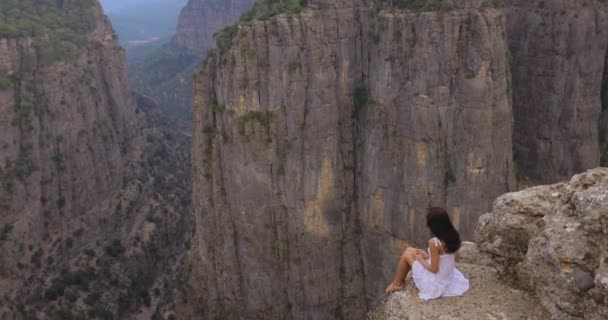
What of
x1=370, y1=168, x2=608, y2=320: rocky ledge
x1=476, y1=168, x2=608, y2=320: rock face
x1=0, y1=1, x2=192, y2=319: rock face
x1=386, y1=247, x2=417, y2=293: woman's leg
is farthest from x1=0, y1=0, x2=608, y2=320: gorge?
x1=476, y1=168, x2=608, y2=320: rock face

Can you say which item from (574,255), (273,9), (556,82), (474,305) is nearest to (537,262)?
(574,255)

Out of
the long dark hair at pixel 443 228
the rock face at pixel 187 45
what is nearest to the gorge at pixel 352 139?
the long dark hair at pixel 443 228

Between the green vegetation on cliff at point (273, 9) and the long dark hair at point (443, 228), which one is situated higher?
the green vegetation on cliff at point (273, 9)

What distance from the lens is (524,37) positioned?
3584 centimetres

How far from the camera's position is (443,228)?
937cm

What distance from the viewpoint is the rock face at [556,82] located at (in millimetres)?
33812

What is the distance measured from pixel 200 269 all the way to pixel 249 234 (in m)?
6.21

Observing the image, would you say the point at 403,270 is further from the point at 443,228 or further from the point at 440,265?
the point at 443,228

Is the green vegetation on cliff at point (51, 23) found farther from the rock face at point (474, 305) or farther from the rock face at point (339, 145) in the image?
the rock face at point (474, 305)

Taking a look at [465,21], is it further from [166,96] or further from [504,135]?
[166,96]

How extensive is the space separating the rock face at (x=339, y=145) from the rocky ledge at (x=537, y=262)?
1853 centimetres

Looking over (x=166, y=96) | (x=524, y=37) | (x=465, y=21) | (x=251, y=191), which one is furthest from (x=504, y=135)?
(x=166, y=96)

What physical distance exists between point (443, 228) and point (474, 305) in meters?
1.36

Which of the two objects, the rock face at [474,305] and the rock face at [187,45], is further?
the rock face at [187,45]
